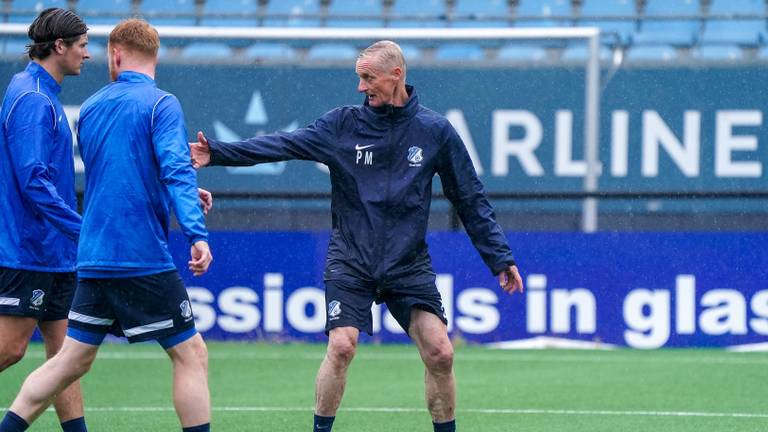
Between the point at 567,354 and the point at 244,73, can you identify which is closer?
the point at 567,354

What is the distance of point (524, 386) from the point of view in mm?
9602

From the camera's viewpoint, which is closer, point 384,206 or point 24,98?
point 24,98

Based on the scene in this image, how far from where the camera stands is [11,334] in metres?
6.10

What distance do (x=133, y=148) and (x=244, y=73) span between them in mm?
9499

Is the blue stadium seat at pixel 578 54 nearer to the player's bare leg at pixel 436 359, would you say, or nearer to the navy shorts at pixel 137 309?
the player's bare leg at pixel 436 359

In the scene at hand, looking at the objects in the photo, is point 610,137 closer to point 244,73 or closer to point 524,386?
point 244,73

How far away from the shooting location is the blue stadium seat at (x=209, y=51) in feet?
48.8

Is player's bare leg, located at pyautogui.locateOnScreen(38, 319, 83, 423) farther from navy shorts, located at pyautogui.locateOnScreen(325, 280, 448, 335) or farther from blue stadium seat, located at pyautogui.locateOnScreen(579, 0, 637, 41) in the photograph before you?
blue stadium seat, located at pyautogui.locateOnScreen(579, 0, 637, 41)

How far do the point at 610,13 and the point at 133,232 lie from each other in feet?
43.3

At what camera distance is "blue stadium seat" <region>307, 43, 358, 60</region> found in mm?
14805

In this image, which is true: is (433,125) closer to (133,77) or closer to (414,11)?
(133,77)

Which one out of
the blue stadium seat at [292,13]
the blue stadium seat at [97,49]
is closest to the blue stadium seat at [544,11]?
the blue stadium seat at [292,13]

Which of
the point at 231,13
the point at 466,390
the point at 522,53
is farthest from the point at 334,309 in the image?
the point at 231,13

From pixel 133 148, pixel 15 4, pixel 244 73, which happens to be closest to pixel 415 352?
pixel 244 73
